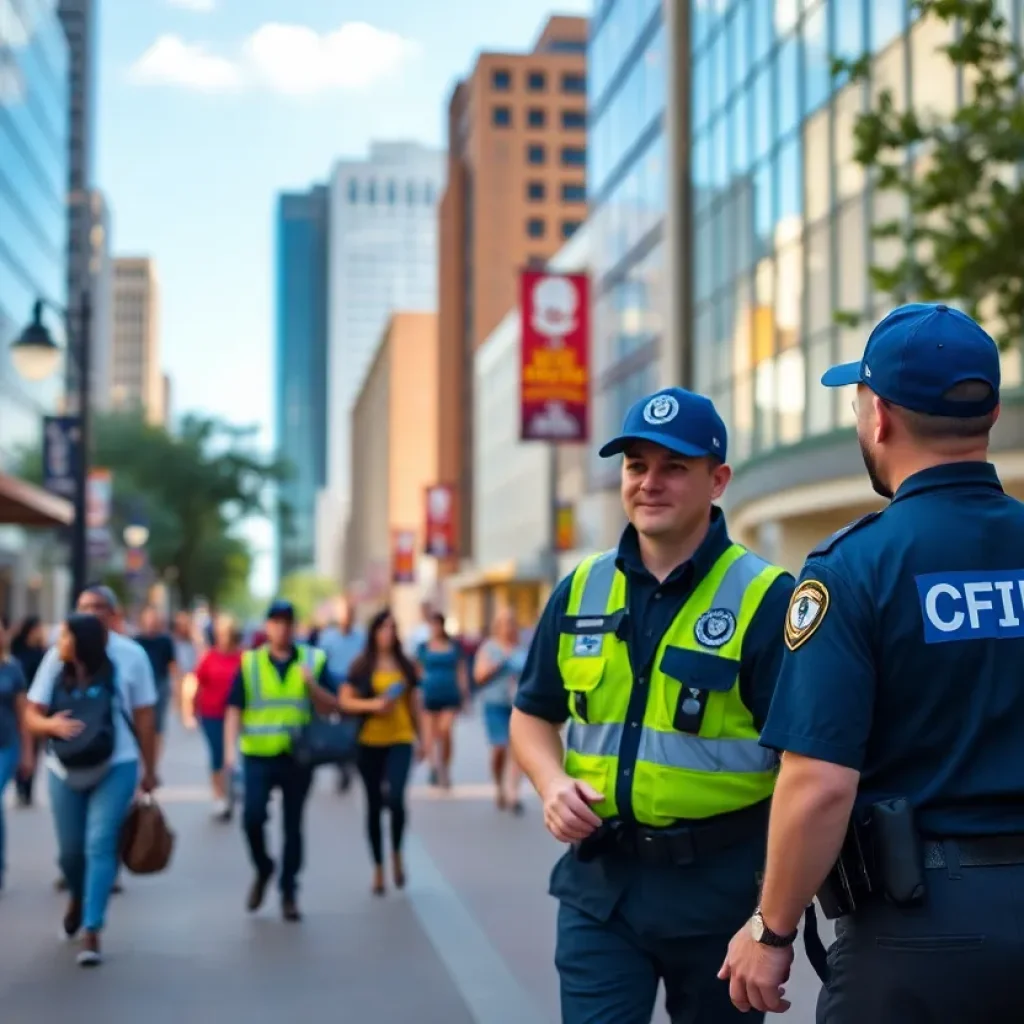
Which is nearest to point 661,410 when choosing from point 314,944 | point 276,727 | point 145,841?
point 145,841

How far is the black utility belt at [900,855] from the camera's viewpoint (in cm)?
280

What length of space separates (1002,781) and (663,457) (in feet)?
5.14

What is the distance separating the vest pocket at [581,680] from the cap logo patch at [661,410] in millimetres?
585

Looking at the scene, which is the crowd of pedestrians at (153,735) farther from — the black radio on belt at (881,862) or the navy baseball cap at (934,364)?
the navy baseball cap at (934,364)

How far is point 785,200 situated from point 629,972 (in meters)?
26.5

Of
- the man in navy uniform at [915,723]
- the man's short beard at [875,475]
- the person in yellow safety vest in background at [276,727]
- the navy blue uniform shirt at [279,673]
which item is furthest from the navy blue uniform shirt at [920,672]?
the navy blue uniform shirt at [279,673]

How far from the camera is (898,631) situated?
290cm

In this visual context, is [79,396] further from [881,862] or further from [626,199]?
[626,199]

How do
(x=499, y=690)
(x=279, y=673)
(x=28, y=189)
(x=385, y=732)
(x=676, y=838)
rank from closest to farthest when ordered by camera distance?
(x=676, y=838)
(x=279, y=673)
(x=385, y=732)
(x=499, y=690)
(x=28, y=189)

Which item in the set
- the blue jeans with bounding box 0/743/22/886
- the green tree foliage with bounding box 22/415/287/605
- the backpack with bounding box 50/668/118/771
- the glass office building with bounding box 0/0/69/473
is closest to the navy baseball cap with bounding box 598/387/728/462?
the backpack with bounding box 50/668/118/771

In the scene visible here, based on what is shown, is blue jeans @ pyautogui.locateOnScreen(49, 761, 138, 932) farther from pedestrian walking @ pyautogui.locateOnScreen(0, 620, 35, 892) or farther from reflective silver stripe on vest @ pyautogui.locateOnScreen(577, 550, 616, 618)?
reflective silver stripe on vest @ pyautogui.locateOnScreen(577, 550, 616, 618)

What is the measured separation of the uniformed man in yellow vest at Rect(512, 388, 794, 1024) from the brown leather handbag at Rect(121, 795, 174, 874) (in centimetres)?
479

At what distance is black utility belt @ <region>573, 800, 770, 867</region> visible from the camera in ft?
13.1

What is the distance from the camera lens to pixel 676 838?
4.00m
